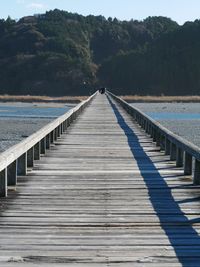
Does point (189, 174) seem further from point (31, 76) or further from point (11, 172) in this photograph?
point (31, 76)

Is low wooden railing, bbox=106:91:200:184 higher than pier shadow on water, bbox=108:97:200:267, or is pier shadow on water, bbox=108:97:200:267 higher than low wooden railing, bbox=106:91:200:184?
low wooden railing, bbox=106:91:200:184

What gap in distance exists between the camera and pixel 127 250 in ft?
19.3

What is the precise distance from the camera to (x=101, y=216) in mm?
7223

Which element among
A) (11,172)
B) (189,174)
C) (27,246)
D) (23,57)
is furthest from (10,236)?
(23,57)

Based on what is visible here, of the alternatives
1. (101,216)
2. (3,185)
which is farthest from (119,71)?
(101,216)

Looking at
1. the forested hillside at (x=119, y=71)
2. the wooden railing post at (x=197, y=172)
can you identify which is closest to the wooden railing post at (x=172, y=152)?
A: the wooden railing post at (x=197, y=172)

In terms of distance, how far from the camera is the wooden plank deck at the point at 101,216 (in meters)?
5.72

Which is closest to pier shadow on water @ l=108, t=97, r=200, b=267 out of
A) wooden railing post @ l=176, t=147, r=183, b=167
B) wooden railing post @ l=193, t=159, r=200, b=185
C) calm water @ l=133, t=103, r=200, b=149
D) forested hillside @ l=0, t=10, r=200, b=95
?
wooden railing post @ l=193, t=159, r=200, b=185

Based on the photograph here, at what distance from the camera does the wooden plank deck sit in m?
5.72

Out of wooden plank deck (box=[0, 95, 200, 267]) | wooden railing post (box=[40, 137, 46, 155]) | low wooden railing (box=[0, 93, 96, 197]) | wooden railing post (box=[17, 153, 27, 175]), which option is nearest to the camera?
wooden plank deck (box=[0, 95, 200, 267])

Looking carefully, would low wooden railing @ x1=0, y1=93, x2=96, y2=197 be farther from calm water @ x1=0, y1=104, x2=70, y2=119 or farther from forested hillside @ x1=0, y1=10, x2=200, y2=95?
forested hillside @ x1=0, y1=10, x2=200, y2=95

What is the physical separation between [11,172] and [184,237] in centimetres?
334

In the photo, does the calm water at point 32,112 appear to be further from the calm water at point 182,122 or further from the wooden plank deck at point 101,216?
the wooden plank deck at point 101,216

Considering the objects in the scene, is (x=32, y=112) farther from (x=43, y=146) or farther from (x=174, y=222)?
(x=174, y=222)
